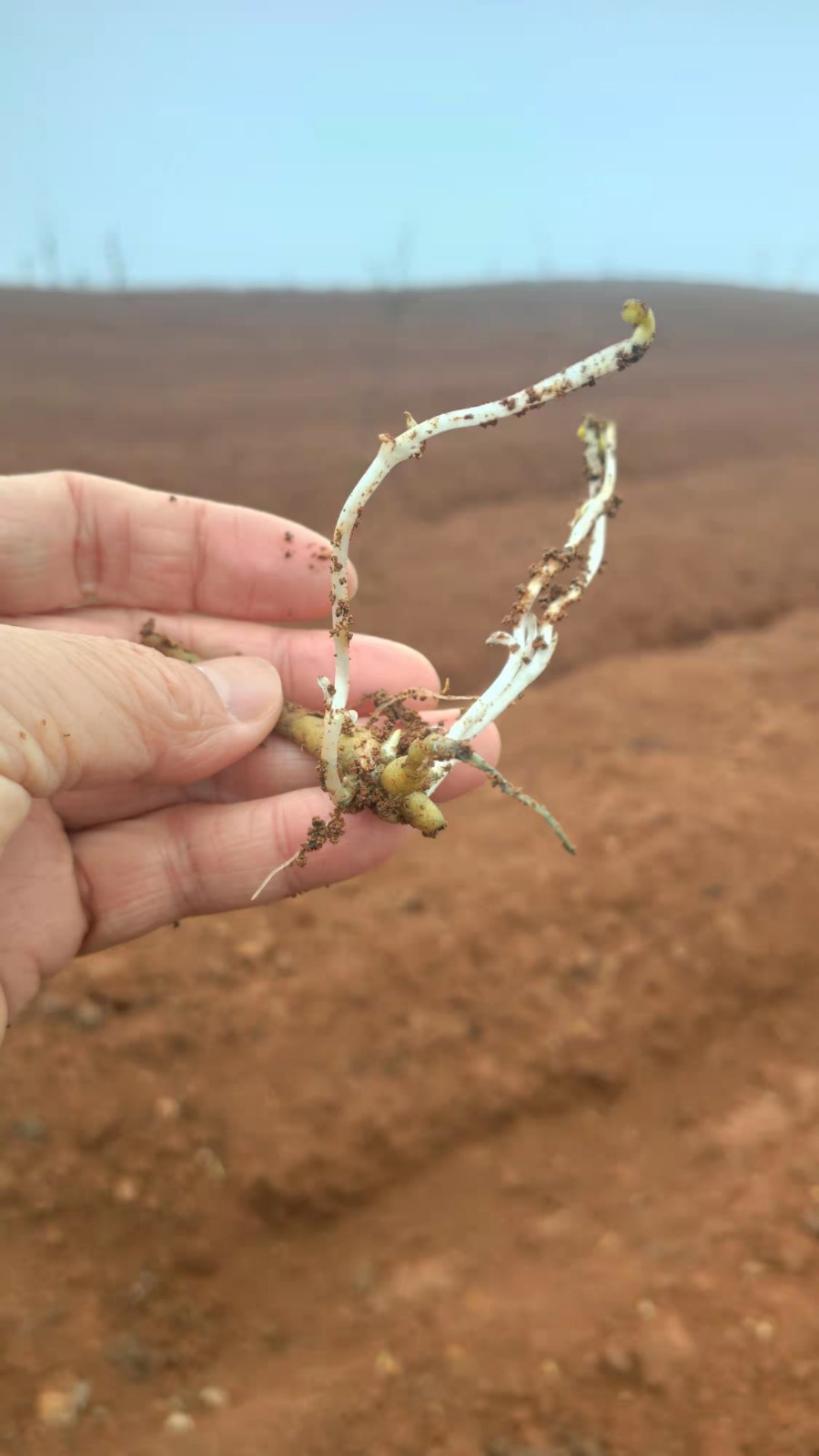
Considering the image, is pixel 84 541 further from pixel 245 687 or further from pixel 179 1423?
pixel 179 1423

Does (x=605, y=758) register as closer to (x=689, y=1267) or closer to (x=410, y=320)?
(x=689, y=1267)

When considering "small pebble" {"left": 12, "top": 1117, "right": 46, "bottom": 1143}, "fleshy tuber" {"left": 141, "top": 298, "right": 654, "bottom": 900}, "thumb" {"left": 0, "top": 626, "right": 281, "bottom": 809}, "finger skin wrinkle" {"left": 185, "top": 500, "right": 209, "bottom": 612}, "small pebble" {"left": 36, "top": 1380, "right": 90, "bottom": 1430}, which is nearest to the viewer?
"thumb" {"left": 0, "top": 626, "right": 281, "bottom": 809}

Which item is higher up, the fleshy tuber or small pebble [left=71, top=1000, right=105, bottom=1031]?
the fleshy tuber

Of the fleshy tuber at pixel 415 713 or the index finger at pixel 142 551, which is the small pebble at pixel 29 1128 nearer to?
the fleshy tuber at pixel 415 713

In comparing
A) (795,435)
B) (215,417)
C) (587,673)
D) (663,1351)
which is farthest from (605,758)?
(795,435)

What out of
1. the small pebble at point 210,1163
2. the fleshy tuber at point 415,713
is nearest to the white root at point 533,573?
the fleshy tuber at point 415,713

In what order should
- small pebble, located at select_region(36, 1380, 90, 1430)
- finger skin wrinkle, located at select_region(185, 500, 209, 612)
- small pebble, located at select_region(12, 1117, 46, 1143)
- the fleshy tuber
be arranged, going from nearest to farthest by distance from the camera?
small pebble, located at select_region(36, 1380, 90, 1430), the fleshy tuber, small pebble, located at select_region(12, 1117, 46, 1143), finger skin wrinkle, located at select_region(185, 500, 209, 612)

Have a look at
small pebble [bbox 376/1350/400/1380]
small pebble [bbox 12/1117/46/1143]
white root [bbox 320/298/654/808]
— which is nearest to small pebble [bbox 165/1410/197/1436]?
small pebble [bbox 376/1350/400/1380]

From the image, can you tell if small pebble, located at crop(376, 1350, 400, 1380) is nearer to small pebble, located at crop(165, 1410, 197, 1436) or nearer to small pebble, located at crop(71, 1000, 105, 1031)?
small pebble, located at crop(165, 1410, 197, 1436)
